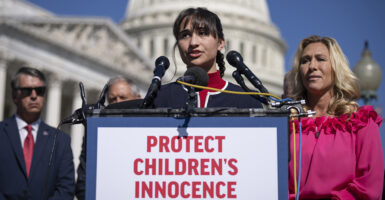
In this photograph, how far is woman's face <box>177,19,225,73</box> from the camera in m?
4.02

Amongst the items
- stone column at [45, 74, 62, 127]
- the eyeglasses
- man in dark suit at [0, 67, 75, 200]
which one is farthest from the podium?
stone column at [45, 74, 62, 127]

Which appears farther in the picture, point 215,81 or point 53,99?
point 53,99

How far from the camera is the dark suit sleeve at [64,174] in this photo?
19.9ft

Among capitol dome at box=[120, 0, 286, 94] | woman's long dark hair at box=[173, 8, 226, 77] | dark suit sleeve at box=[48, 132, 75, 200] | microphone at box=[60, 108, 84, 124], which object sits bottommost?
dark suit sleeve at box=[48, 132, 75, 200]

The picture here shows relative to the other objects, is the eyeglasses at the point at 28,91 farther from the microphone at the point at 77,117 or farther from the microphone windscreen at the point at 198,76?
the microphone windscreen at the point at 198,76

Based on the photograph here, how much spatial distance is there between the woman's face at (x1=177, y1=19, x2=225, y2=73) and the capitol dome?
245 feet

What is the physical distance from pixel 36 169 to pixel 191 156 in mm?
3309

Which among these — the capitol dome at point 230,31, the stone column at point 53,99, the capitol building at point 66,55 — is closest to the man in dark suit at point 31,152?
the capitol building at point 66,55

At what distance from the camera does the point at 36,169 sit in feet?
20.0

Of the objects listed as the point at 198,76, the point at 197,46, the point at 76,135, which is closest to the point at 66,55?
the point at 76,135

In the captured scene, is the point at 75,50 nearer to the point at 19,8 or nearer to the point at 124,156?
the point at 19,8

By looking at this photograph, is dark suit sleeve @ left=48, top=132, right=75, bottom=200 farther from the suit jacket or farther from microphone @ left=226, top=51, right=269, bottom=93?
microphone @ left=226, top=51, right=269, bottom=93

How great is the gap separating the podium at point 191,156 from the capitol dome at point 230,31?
7561 cm

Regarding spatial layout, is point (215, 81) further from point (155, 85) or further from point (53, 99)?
point (53, 99)
